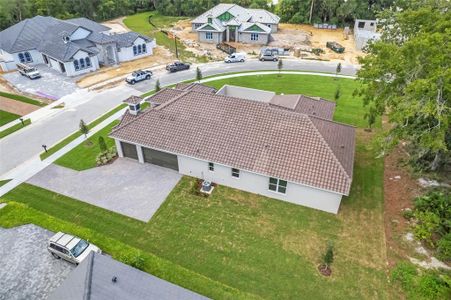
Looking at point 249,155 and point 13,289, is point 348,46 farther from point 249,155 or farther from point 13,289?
point 13,289

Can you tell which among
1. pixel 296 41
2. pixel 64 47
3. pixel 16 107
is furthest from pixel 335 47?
pixel 16 107

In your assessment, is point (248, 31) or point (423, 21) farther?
point (248, 31)

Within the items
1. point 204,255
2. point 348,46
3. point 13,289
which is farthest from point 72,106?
point 348,46

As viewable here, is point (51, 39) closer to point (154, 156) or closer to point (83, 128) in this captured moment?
point (83, 128)

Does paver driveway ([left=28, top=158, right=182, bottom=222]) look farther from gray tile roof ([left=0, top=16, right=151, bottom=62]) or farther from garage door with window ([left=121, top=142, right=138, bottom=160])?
gray tile roof ([left=0, top=16, right=151, bottom=62])

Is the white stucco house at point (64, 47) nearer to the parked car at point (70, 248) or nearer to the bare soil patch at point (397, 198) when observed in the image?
the parked car at point (70, 248)

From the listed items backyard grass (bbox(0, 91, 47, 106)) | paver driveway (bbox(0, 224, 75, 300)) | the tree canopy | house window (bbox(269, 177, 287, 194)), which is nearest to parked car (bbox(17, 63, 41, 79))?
backyard grass (bbox(0, 91, 47, 106))

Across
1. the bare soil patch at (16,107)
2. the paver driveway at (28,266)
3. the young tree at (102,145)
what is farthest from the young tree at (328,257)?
the bare soil patch at (16,107)
